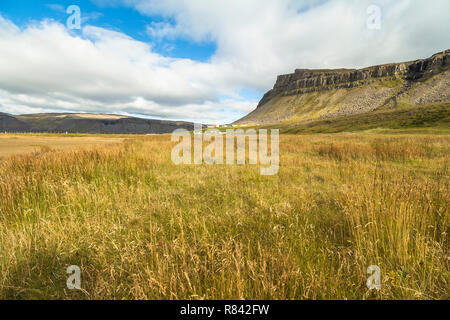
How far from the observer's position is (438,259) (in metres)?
1.90

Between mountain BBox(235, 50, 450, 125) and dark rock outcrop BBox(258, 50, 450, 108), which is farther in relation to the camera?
dark rock outcrop BBox(258, 50, 450, 108)

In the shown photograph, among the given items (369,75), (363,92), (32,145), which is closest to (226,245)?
(32,145)

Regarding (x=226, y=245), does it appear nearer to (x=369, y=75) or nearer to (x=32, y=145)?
(x=32, y=145)

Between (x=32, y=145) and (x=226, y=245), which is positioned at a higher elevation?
(x=32, y=145)

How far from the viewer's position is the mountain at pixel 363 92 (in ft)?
322

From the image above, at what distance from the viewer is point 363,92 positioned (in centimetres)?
13162

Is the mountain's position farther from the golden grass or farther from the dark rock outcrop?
the golden grass

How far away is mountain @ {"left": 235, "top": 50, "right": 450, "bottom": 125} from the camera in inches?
3868

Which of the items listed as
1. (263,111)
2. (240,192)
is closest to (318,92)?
(263,111)

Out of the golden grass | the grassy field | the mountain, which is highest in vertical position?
the mountain

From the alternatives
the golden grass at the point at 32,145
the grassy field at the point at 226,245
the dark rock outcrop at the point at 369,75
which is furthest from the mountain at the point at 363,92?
the grassy field at the point at 226,245

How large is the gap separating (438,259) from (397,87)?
556 ft

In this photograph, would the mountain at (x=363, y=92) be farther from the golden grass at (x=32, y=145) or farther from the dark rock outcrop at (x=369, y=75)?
the golden grass at (x=32, y=145)

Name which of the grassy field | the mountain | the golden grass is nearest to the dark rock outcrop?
the mountain
